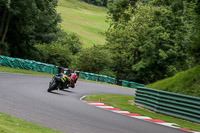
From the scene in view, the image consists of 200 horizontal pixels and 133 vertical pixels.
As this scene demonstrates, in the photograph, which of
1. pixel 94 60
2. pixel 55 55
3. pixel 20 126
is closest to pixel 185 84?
pixel 20 126

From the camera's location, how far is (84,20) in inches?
5054

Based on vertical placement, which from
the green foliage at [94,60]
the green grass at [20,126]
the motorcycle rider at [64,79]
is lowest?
the green foliage at [94,60]

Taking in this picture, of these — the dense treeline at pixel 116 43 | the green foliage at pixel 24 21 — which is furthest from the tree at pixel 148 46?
the green foliage at pixel 24 21

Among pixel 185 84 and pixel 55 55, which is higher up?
pixel 185 84

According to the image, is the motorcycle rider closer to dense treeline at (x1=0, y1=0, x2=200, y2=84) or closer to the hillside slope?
the hillside slope

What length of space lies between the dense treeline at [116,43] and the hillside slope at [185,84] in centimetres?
2107

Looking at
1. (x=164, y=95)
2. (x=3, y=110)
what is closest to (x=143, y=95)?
(x=164, y=95)

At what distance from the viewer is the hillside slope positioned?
17.1 m

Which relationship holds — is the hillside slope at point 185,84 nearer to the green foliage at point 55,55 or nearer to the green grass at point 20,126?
the green grass at point 20,126

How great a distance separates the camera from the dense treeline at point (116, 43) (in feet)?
134

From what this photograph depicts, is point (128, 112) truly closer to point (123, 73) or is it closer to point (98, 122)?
point (98, 122)

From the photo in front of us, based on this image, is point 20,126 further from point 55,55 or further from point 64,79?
point 55,55

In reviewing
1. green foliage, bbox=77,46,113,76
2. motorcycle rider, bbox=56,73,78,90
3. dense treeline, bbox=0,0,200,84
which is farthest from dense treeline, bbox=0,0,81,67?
motorcycle rider, bbox=56,73,78,90

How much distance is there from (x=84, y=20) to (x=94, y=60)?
76.5 m
